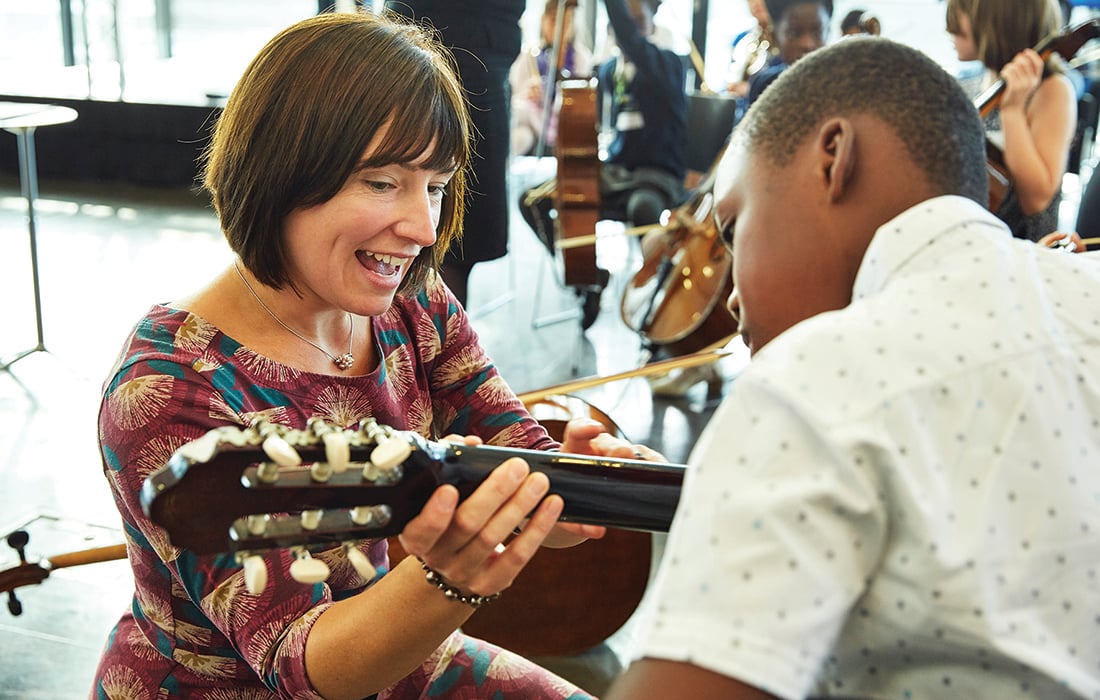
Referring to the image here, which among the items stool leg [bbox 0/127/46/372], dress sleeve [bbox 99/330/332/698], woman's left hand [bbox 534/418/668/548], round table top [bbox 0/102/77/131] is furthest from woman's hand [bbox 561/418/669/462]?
stool leg [bbox 0/127/46/372]

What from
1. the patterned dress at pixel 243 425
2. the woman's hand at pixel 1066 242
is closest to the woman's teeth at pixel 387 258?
the patterned dress at pixel 243 425

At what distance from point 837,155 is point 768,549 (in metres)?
0.38

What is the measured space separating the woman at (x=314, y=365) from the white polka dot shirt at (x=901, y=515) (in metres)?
0.40

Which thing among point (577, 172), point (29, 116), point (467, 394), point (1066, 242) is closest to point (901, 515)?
point (467, 394)

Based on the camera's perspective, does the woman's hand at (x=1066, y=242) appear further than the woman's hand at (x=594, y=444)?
Yes

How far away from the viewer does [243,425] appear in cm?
123

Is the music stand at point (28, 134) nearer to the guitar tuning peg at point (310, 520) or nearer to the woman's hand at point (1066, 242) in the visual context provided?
the woman's hand at point (1066, 242)

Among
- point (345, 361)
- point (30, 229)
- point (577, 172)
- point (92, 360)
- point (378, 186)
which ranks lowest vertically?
point (92, 360)

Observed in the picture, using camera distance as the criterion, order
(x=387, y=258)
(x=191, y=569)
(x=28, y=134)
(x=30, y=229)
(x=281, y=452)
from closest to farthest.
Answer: (x=281, y=452) → (x=191, y=569) → (x=387, y=258) → (x=30, y=229) → (x=28, y=134)

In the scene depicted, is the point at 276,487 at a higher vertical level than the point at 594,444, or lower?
higher

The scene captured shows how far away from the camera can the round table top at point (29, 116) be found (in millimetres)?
3639

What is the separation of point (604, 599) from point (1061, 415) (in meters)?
1.67

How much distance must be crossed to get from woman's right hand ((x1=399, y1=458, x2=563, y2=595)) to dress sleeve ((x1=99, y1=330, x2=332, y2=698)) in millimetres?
188

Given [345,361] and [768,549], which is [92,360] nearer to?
[345,361]
